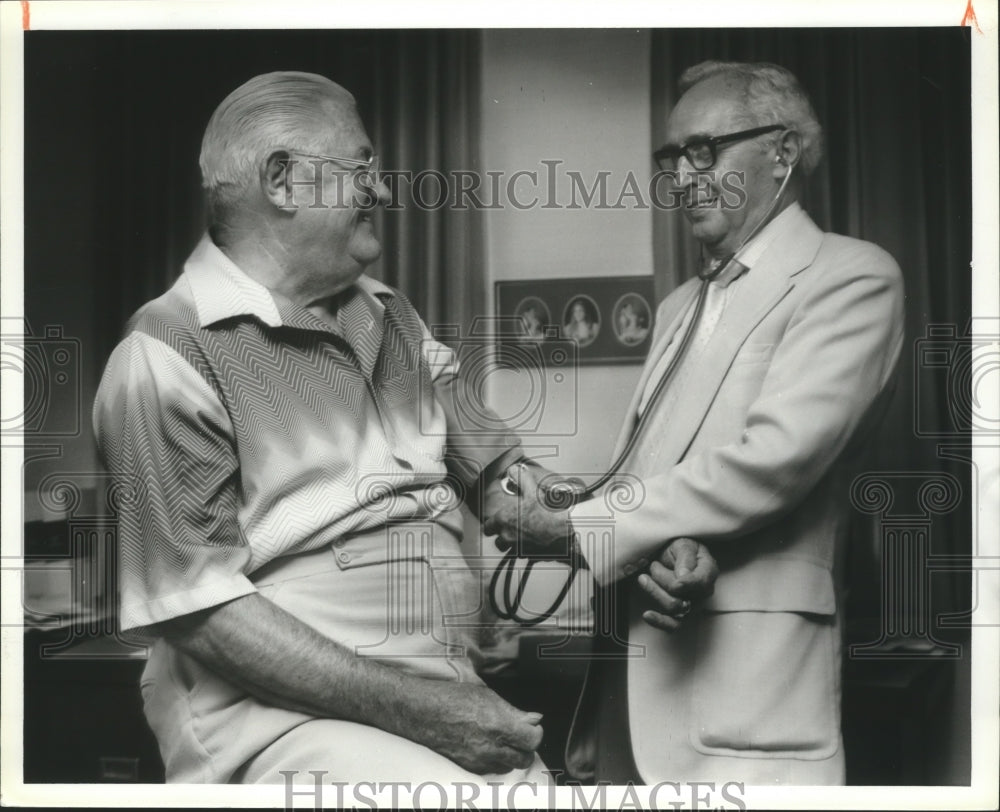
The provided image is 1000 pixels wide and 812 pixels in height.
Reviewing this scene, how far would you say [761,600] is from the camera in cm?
252

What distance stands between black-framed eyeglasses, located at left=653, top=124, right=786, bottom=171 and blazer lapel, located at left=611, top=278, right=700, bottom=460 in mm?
276

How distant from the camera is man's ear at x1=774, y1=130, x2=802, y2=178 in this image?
2.57m

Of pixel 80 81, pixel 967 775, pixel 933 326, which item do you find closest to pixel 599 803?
pixel 967 775

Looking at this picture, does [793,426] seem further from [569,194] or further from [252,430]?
[252,430]

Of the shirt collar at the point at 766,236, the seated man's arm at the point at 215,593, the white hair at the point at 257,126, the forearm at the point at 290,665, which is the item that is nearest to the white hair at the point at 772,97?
the shirt collar at the point at 766,236

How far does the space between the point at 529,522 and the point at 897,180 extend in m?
1.20

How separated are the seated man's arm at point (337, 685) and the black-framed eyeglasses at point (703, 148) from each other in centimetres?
132

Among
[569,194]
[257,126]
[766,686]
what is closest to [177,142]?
[257,126]

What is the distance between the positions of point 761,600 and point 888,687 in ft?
1.30

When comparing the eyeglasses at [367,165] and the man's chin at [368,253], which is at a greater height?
the eyeglasses at [367,165]

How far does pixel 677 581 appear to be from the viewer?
252 centimetres

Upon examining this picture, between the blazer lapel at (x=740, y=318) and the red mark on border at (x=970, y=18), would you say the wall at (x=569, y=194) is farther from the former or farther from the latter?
the red mark on border at (x=970, y=18)

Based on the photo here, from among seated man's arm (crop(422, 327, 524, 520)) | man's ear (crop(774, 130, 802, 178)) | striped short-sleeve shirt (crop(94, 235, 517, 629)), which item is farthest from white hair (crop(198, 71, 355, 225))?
man's ear (crop(774, 130, 802, 178))

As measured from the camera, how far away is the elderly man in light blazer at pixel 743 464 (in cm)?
250
